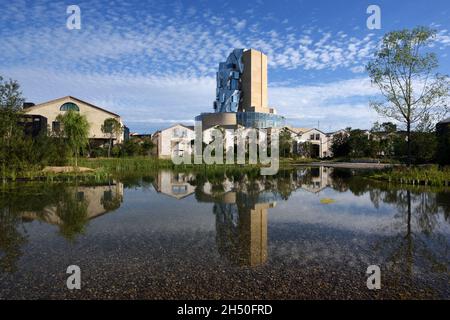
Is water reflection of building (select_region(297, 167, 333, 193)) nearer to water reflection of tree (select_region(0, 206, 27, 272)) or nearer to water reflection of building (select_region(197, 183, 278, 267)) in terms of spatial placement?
water reflection of building (select_region(197, 183, 278, 267))

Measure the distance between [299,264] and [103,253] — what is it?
3825 mm

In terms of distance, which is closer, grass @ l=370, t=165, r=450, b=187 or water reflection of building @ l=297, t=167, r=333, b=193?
water reflection of building @ l=297, t=167, r=333, b=193

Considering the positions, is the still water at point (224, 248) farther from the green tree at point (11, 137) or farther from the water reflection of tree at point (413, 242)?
the green tree at point (11, 137)

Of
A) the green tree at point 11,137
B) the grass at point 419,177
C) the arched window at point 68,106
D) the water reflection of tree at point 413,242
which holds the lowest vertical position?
the water reflection of tree at point 413,242

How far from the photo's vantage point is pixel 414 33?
2161 centimetres

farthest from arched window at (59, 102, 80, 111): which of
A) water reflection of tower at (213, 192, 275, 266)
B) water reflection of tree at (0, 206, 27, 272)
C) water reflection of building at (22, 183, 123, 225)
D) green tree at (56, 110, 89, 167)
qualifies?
water reflection of tower at (213, 192, 275, 266)

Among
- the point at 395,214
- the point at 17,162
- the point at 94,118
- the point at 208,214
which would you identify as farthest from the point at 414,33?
the point at 94,118

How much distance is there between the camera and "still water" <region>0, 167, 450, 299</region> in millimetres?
4633

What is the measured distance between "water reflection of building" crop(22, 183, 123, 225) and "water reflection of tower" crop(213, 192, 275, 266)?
3995 millimetres

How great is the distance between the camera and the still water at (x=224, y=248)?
4.63 m

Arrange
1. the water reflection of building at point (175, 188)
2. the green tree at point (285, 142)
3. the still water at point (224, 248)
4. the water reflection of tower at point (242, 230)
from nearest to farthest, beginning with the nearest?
the still water at point (224, 248), the water reflection of tower at point (242, 230), the water reflection of building at point (175, 188), the green tree at point (285, 142)

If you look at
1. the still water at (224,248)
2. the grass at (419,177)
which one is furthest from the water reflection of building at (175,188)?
the grass at (419,177)

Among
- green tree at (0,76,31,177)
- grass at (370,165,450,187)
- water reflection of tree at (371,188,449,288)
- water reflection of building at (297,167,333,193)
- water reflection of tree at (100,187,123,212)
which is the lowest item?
water reflection of tree at (371,188,449,288)

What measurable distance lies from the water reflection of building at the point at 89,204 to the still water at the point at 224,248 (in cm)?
6
